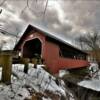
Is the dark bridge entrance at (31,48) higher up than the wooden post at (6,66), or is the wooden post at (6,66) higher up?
the dark bridge entrance at (31,48)

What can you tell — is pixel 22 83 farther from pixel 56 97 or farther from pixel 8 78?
pixel 56 97

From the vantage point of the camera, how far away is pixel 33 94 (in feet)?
18.1

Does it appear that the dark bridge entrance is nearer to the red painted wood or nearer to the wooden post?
the red painted wood

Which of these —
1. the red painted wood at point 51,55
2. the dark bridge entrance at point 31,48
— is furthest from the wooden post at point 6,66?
the dark bridge entrance at point 31,48

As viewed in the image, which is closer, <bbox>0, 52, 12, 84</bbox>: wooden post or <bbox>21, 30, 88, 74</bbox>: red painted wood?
<bbox>0, 52, 12, 84</bbox>: wooden post

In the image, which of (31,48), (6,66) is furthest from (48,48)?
(6,66)

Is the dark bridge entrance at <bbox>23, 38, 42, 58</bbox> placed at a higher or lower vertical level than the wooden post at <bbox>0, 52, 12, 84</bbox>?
higher

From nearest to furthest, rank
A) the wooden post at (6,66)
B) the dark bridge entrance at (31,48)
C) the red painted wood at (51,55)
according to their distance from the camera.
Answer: the wooden post at (6,66)
the red painted wood at (51,55)
the dark bridge entrance at (31,48)

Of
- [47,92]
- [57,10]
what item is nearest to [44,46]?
[47,92]

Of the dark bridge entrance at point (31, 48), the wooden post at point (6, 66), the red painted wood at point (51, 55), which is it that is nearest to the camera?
the wooden post at point (6, 66)

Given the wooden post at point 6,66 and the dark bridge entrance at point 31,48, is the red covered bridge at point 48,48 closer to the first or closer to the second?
the dark bridge entrance at point 31,48

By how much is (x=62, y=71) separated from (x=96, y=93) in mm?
3298

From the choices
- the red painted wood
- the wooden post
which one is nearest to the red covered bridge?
the red painted wood

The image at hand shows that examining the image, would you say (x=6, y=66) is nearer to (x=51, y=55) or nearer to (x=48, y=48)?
(x=48, y=48)
